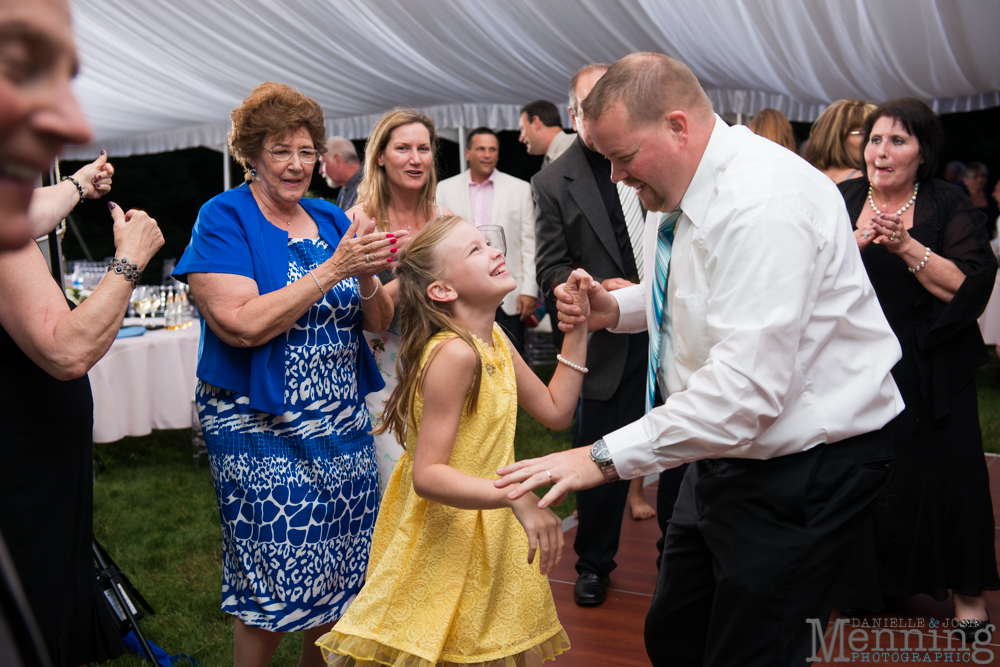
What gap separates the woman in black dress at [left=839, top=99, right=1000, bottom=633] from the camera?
2.91 m

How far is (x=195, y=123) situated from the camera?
12.3 metres

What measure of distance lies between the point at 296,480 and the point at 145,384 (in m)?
3.48

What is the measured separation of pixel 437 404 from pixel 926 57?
22.3 feet

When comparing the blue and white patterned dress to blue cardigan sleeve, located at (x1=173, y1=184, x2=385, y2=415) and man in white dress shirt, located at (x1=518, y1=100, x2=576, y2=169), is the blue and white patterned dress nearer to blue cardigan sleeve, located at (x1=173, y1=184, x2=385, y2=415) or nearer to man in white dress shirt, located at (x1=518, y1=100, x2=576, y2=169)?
blue cardigan sleeve, located at (x1=173, y1=184, x2=385, y2=415)

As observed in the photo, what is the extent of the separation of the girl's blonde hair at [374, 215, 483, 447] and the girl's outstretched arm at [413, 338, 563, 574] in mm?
72

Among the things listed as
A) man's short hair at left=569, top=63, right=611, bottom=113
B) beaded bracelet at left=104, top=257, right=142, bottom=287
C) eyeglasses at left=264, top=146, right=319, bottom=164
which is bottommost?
beaded bracelet at left=104, top=257, right=142, bottom=287

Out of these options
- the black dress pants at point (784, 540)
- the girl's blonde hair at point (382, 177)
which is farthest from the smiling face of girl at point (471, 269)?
the girl's blonde hair at point (382, 177)

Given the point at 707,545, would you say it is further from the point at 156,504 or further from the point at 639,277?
the point at 156,504

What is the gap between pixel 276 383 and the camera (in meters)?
2.15

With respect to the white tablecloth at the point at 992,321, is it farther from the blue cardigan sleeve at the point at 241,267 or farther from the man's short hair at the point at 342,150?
the blue cardigan sleeve at the point at 241,267

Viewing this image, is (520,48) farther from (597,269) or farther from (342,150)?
(597,269)

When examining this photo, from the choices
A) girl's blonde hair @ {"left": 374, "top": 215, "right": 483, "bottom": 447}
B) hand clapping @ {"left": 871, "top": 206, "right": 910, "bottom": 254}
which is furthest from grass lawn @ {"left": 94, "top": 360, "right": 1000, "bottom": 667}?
hand clapping @ {"left": 871, "top": 206, "right": 910, "bottom": 254}

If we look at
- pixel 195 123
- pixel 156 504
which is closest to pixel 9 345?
pixel 156 504

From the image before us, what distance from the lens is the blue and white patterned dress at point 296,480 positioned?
216 cm
